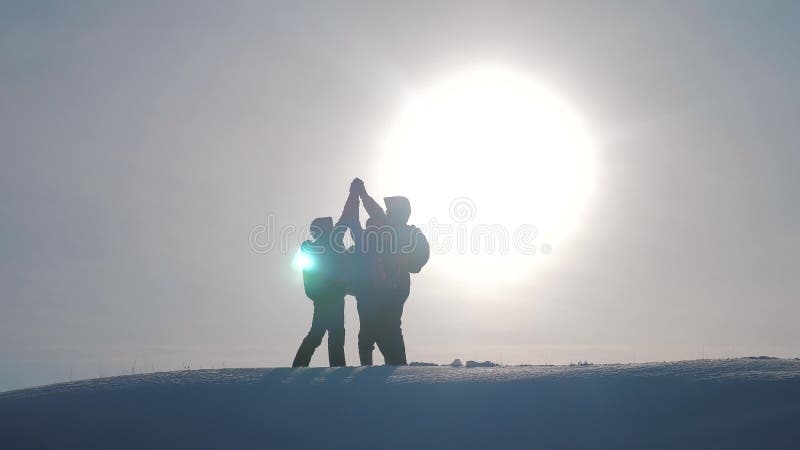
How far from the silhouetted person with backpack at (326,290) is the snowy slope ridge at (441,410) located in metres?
5.19

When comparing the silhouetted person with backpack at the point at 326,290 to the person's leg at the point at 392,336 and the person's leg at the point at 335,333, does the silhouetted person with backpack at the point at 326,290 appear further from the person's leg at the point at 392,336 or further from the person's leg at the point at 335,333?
the person's leg at the point at 392,336

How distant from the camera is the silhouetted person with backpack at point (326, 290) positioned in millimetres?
18500

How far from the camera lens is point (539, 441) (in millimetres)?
10086

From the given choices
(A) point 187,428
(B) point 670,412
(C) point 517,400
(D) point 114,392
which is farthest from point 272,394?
(B) point 670,412

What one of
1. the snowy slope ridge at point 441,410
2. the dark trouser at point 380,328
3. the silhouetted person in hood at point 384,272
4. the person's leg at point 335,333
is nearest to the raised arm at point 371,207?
the silhouetted person in hood at point 384,272

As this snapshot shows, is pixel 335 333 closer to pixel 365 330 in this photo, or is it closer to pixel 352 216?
pixel 365 330

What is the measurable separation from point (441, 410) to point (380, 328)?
308 inches

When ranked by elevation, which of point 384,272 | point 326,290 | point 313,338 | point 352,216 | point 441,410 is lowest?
point 441,410

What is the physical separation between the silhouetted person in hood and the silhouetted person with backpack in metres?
0.50

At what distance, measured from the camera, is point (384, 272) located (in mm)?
18922

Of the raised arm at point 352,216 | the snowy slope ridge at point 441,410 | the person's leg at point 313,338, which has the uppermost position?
the raised arm at point 352,216

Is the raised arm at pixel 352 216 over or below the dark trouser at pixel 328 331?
Result: over

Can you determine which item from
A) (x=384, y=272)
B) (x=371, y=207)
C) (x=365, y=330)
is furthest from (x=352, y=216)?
(x=365, y=330)

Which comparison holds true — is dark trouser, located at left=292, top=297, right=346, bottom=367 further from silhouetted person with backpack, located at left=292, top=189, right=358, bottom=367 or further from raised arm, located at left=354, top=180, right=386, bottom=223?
raised arm, located at left=354, top=180, right=386, bottom=223
